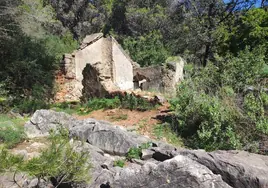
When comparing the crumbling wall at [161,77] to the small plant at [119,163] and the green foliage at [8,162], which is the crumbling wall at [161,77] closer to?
the small plant at [119,163]

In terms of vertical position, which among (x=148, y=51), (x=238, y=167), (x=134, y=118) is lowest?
(x=238, y=167)

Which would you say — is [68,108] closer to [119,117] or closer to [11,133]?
[119,117]

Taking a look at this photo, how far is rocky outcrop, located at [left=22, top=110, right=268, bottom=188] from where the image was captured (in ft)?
12.1

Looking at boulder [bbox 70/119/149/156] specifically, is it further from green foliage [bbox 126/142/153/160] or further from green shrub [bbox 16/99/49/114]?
green shrub [bbox 16/99/49/114]

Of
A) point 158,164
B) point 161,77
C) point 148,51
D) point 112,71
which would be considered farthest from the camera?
point 148,51

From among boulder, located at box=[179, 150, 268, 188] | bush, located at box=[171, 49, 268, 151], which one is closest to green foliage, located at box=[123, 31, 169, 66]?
bush, located at box=[171, 49, 268, 151]

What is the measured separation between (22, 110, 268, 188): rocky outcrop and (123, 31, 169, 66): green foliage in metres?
12.1

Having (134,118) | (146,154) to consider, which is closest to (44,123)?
(134,118)

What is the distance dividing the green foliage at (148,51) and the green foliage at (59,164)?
1521cm

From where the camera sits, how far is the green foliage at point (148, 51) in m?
19.4

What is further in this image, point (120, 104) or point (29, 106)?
point (29, 106)

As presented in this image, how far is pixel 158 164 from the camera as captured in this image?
12.9 ft

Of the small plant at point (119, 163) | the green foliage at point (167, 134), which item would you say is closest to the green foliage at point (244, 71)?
the green foliage at point (167, 134)

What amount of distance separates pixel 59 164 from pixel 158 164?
1.21 m
